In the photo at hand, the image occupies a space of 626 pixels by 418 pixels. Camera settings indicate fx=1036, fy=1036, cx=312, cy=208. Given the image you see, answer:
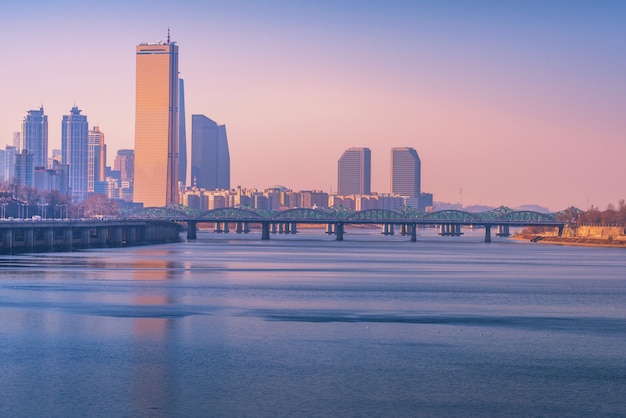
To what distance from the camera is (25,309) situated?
2362 inches

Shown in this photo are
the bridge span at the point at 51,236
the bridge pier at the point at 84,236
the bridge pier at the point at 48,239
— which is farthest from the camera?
the bridge pier at the point at 84,236

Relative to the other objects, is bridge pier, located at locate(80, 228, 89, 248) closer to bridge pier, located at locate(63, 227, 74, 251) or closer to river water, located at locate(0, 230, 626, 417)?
bridge pier, located at locate(63, 227, 74, 251)

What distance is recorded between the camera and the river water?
34219 mm

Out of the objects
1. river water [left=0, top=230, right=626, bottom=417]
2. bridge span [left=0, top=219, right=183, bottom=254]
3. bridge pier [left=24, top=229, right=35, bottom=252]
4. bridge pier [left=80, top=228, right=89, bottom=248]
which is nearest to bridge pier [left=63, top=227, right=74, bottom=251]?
bridge span [left=0, top=219, right=183, bottom=254]

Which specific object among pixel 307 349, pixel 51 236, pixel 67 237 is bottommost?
pixel 307 349

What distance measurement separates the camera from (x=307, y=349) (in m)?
45.2

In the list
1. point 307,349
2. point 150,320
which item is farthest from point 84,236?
point 307,349

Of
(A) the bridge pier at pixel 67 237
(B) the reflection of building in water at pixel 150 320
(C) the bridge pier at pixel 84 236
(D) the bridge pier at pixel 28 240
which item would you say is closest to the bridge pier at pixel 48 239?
(D) the bridge pier at pixel 28 240

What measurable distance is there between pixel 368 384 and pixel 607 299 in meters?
41.2

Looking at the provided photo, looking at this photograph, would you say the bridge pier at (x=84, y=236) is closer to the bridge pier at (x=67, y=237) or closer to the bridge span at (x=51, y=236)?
the bridge span at (x=51, y=236)

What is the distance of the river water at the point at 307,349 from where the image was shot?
1347 inches

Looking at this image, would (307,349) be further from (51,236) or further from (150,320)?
(51,236)

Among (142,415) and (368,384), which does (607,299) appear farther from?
(142,415)

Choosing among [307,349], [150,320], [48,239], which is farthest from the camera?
[48,239]
